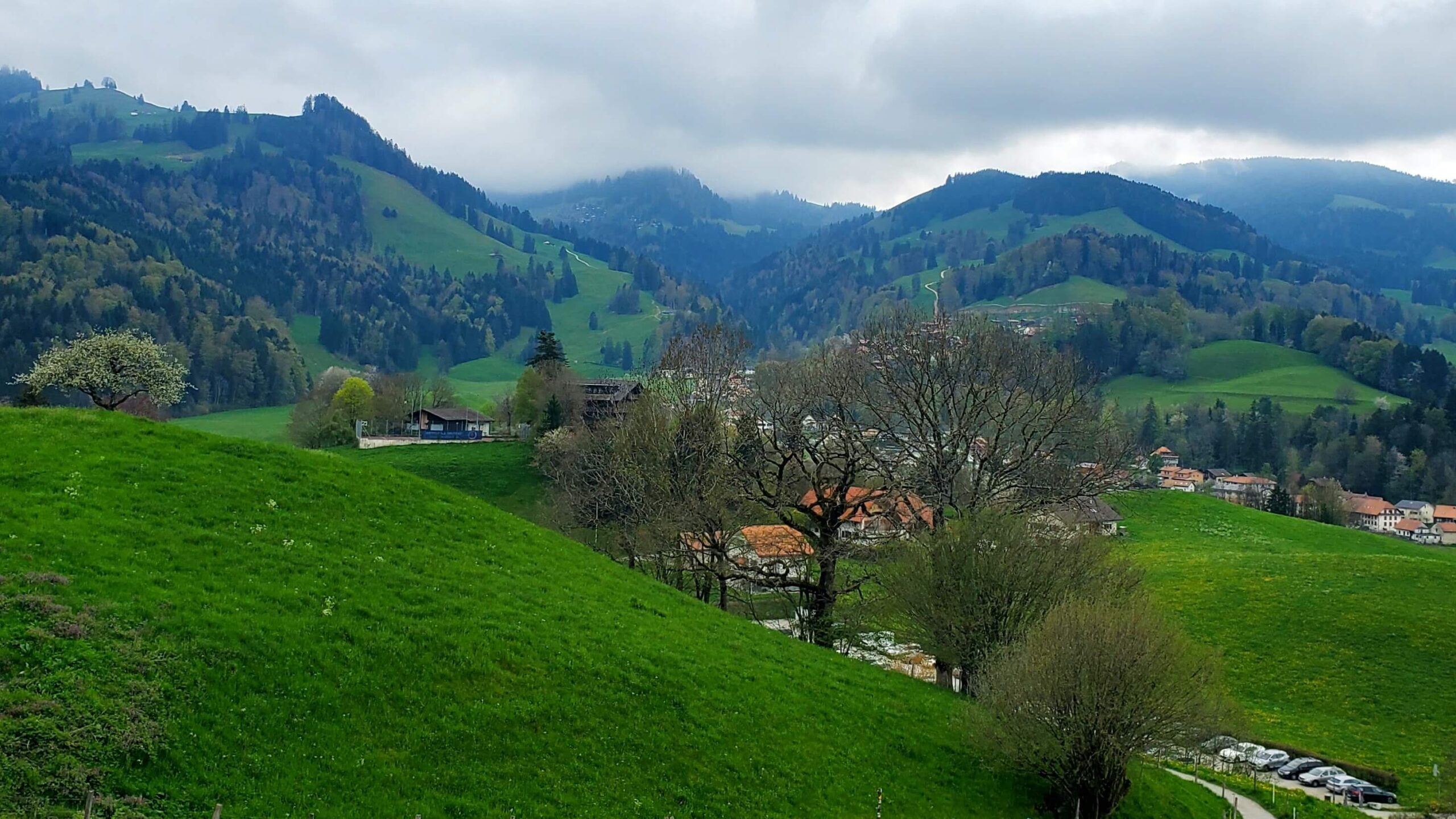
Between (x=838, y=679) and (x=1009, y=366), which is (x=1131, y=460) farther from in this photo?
(x=838, y=679)

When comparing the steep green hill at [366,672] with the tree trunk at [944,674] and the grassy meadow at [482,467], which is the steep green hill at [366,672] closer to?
the tree trunk at [944,674]

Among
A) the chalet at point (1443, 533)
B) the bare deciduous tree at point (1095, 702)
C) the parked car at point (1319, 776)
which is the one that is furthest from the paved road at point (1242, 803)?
the chalet at point (1443, 533)

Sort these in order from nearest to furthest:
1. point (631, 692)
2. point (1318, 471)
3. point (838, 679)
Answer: point (631, 692) → point (838, 679) → point (1318, 471)

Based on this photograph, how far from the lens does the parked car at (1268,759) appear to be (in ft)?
136

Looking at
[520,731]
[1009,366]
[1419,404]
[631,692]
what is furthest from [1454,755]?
[1419,404]

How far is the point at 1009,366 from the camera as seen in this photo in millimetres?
44656

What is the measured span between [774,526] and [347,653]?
121 ft

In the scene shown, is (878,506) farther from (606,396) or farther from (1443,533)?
(1443,533)

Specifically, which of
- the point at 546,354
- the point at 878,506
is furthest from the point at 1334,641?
the point at 546,354

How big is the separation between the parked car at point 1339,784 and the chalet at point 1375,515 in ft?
437

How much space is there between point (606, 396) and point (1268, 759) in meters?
68.9

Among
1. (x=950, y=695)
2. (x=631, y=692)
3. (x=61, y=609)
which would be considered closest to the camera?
(x=61, y=609)

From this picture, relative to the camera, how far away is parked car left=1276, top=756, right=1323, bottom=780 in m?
40.9

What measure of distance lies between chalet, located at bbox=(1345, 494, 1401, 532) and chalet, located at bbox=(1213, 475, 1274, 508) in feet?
44.0
